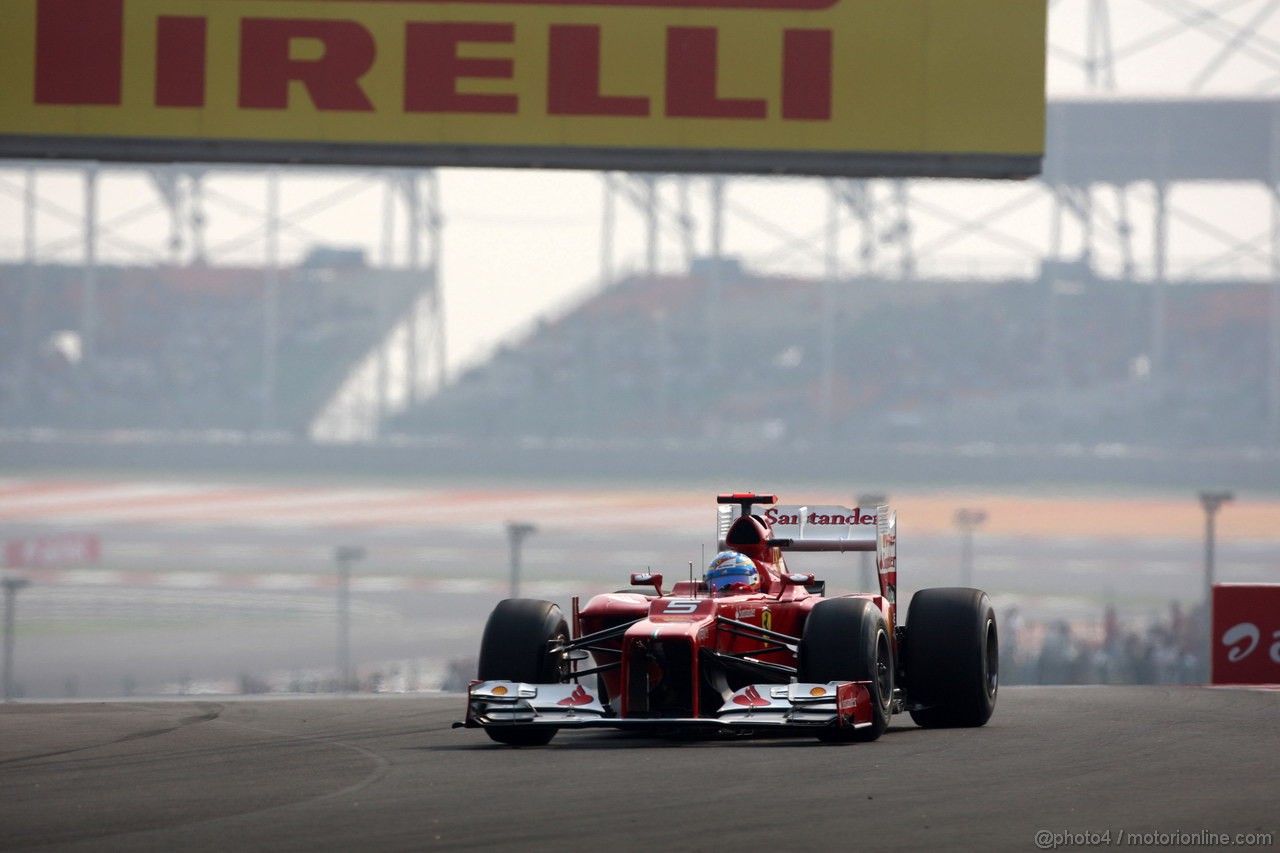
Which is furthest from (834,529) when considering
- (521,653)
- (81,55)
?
(81,55)

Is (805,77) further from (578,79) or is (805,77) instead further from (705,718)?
(705,718)

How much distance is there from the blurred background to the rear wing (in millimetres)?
47190

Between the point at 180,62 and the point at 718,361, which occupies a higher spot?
the point at 718,361

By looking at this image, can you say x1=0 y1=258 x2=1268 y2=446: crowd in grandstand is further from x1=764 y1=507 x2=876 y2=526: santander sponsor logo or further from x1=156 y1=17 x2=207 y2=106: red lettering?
x1=764 y1=507 x2=876 y2=526: santander sponsor logo

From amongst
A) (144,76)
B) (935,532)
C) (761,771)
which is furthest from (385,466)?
(761,771)

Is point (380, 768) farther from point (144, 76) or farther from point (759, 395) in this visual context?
point (759, 395)

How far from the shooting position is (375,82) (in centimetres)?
1329

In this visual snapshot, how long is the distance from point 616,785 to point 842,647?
78.0 inches

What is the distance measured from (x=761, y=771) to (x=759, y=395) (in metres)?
63.8

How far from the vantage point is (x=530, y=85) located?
43.5ft

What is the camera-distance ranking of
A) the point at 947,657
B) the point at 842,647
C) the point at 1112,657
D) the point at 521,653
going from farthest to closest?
the point at 1112,657
the point at 947,657
the point at 521,653
the point at 842,647

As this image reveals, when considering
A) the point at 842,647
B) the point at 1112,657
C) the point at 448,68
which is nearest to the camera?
the point at 842,647

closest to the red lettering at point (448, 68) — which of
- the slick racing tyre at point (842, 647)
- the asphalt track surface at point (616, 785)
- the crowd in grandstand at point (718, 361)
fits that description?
the asphalt track surface at point (616, 785)

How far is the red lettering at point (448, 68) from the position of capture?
523 inches
